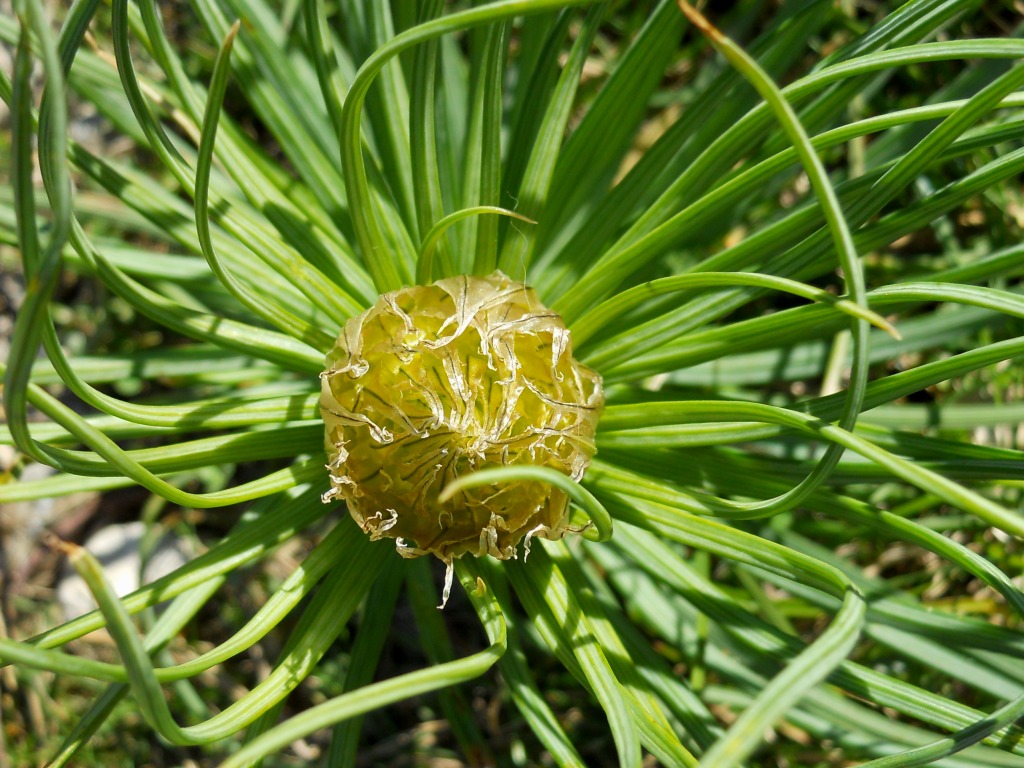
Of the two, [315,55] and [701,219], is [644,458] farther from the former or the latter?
[315,55]

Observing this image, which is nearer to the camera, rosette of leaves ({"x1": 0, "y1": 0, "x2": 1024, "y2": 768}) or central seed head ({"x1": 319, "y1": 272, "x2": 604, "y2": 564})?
rosette of leaves ({"x1": 0, "y1": 0, "x2": 1024, "y2": 768})

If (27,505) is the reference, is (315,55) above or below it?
above

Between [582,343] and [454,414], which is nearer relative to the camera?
[454,414]

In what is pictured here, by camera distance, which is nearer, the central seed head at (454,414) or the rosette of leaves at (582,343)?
the rosette of leaves at (582,343)

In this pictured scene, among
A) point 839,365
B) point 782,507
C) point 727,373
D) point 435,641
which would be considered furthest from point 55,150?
point 839,365
